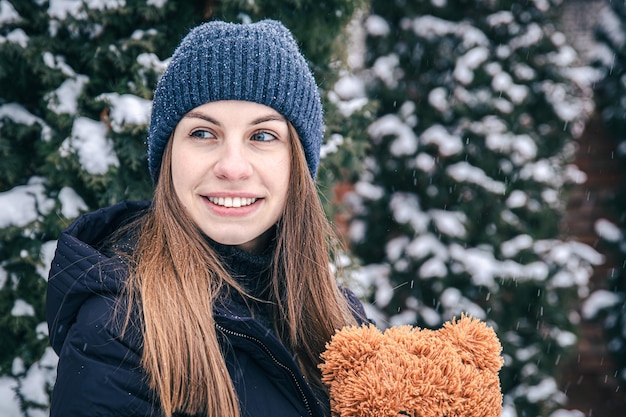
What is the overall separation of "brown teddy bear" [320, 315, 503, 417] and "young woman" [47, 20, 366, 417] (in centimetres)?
15

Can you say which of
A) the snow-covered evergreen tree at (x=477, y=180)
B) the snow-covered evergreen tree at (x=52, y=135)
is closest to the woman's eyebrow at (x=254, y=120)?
the snow-covered evergreen tree at (x=52, y=135)

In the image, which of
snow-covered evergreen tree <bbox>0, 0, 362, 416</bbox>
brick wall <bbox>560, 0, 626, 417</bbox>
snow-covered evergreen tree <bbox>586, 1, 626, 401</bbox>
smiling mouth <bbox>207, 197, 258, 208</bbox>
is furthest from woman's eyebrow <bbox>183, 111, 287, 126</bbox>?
snow-covered evergreen tree <bbox>586, 1, 626, 401</bbox>

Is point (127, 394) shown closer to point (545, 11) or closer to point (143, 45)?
point (143, 45)

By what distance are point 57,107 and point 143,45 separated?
0.47 meters

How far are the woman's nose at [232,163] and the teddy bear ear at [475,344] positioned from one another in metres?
0.73

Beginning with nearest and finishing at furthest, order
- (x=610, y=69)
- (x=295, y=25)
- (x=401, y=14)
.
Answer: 1. (x=295, y=25)
2. (x=401, y=14)
3. (x=610, y=69)

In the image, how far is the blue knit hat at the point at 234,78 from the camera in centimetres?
181

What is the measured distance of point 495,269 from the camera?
471cm

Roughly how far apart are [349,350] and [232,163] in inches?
24.2

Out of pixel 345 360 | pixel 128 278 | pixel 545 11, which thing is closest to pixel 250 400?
pixel 345 360

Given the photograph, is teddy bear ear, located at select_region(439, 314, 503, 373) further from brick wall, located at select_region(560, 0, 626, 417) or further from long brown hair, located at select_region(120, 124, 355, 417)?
brick wall, located at select_region(560, 0, 626, 417)

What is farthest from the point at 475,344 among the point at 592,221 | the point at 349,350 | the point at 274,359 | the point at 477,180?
the point at 592,221

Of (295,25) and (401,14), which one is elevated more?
(401,14)

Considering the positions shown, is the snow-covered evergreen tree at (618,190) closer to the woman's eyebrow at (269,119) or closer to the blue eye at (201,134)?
the woman's eyebrow at (269,119)
